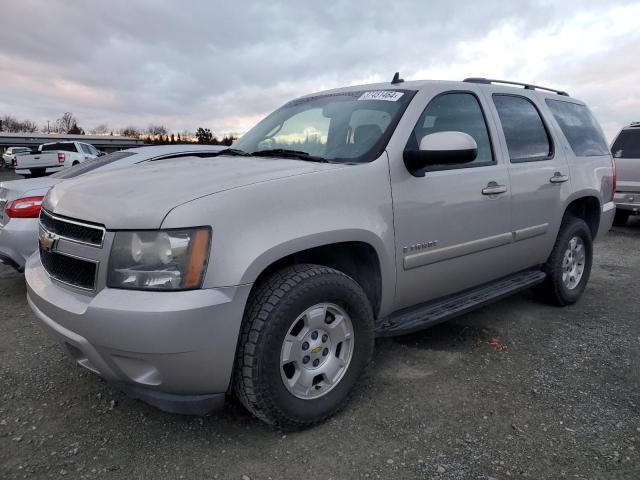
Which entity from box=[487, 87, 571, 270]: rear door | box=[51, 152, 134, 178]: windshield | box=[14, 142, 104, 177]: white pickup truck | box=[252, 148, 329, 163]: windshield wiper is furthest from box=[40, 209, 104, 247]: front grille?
box=[14, 142, 104, 177]: white pickup truck

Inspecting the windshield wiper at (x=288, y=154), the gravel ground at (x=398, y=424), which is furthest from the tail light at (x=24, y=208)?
the windshield wiper at (x=288, y=154)

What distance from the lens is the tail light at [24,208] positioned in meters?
4.42

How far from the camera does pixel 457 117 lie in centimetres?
330

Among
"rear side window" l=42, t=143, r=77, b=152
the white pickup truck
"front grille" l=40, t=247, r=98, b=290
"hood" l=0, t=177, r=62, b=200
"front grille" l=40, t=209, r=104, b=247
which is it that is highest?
"rear side window" l=42, t=143, r=77, b=152

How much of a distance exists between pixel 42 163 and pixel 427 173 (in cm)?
2036

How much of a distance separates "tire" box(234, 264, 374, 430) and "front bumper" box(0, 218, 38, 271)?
120 inches

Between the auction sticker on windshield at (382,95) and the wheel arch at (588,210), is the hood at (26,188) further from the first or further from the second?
the wheel arch at (588,210)

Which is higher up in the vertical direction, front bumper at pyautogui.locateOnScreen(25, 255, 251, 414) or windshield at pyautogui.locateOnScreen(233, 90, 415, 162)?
windshield at pyautogui.locateOnScreen(233, 90, 415, 162)

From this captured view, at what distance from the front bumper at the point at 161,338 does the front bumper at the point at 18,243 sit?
97.0 inches

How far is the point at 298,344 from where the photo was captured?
7.66ft

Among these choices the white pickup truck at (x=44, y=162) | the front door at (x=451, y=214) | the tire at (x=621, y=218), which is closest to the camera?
the front door at (x=451, y=214)

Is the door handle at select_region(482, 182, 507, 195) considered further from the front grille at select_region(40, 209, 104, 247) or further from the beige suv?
the front grille at select_region(40, 209, 104, 247)

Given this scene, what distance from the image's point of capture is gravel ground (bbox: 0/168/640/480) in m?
2.18

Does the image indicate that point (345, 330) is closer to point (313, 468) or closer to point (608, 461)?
point (313, 468)
